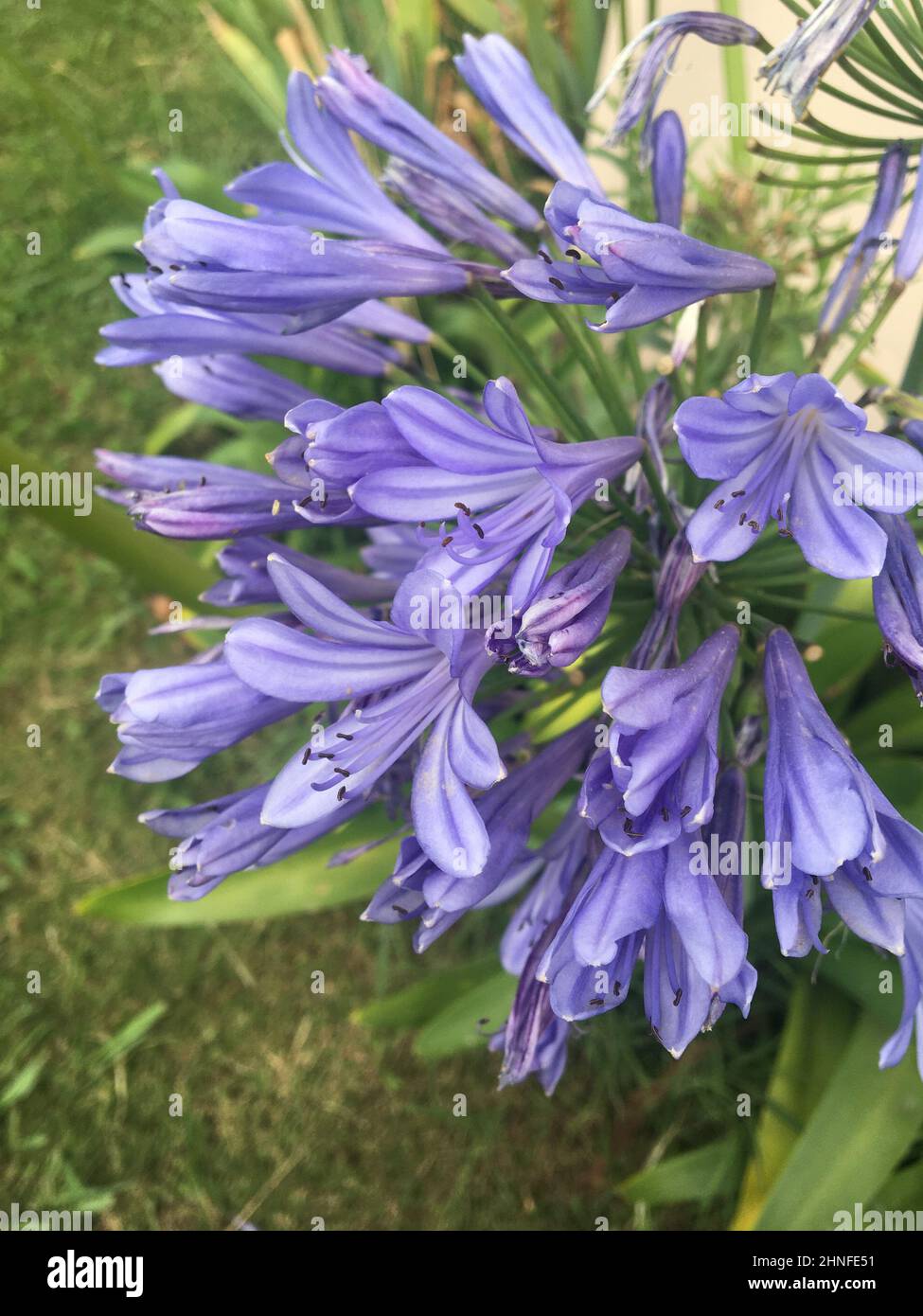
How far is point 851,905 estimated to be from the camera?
0.92 m

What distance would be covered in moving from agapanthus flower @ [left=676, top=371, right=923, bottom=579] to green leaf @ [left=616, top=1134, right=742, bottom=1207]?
1.42 m

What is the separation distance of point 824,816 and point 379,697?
0.42 meters

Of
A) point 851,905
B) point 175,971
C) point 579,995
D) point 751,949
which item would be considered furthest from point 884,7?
point 175,971

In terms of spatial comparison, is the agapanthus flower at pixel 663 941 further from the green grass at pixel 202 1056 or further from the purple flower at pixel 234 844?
the green grass at pixel 202 1056

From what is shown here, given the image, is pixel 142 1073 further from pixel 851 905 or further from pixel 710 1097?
pixel 851 905

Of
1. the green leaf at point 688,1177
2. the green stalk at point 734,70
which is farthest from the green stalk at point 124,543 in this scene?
the green leaf at point 688,1177

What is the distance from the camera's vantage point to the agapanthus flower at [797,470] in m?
0.85

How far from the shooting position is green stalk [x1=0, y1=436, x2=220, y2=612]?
4.52 ft

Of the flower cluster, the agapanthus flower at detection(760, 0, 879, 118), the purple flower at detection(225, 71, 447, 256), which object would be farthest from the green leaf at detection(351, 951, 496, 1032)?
the agapanthus flower at detection(760, 0, 879, 118)

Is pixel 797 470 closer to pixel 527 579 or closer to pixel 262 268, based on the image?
pixel 527 579

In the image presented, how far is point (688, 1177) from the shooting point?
1.90 metres

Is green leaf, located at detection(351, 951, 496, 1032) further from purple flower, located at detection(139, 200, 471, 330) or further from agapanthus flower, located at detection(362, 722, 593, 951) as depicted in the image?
purple flower, located at detection(139, 200, 471, 330)

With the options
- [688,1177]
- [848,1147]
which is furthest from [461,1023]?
[848,1147]

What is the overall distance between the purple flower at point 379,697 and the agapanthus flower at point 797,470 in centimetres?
25
